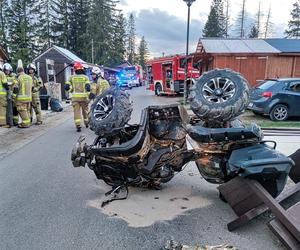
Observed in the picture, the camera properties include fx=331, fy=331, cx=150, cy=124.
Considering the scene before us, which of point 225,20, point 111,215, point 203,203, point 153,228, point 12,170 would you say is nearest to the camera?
point 153,228

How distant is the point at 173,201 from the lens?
14.2 feet

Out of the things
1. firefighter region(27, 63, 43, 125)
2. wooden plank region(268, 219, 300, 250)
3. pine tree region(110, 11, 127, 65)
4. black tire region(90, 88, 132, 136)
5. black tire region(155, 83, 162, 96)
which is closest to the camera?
wooden plank region(268, 219, 300, 250)

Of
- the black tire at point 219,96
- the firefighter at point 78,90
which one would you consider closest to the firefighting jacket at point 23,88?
the firefighter at point 78,90

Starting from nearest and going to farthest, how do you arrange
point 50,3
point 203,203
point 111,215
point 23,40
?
point 111,215 < point 203,203 < point 23,40 < point 50,3

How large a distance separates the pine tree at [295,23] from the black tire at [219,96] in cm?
6244

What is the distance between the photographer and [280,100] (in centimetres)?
1114

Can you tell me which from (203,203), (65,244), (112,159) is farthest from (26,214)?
(203,203)

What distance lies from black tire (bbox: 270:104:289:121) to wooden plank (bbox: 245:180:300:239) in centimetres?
841

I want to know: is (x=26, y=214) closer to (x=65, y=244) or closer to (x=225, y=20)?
(x=65, y=244)

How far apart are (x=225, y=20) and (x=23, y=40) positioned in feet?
146

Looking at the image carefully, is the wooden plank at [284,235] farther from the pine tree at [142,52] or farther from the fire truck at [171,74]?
the pine tree at [142,52]

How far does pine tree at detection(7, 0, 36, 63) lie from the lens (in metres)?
45.4

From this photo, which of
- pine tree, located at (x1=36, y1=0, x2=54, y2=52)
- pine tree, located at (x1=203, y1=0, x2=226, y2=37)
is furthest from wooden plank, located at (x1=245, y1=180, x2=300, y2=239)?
pine tree, located at (x1=203, y1=0, x2=226, y2=37)

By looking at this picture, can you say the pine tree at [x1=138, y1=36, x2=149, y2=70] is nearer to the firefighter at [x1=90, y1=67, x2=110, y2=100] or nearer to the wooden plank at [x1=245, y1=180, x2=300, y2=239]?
the firefighter at [x1=90, y1=67, x2=110, y2=100]
